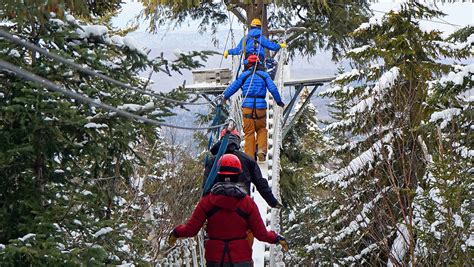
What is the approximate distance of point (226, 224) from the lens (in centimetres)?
511

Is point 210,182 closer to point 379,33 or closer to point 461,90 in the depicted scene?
point 461,90

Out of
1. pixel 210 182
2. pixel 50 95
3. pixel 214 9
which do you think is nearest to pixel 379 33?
pixel 210 182

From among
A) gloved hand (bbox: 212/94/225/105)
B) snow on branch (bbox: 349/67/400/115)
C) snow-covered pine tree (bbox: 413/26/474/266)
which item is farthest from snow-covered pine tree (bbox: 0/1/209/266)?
snow on branch (bbox: 349/67/400/115)

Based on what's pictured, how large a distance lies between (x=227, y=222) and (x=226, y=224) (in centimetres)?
2

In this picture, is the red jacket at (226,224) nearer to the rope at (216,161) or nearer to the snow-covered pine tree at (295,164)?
the rope at (216,161)

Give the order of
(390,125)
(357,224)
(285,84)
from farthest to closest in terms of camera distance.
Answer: (285,84)
(357,224)
(390,125)

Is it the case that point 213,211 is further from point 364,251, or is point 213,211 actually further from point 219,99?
point 364,251

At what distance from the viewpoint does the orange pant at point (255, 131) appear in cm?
964

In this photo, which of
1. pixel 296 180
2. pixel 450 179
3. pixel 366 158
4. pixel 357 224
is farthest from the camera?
pixel 296 180

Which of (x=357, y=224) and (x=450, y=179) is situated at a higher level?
(x=450, y=179)

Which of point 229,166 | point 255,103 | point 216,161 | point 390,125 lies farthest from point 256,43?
point 229,166

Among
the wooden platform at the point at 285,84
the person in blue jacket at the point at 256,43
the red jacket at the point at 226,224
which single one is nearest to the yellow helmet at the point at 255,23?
the person in blue jacket at the point at 256,43

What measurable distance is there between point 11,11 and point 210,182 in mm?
Answer: 2267

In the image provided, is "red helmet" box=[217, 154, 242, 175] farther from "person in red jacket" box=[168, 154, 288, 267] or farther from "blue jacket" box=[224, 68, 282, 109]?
"blue jacket" box=[224, 68, 282, 109]
